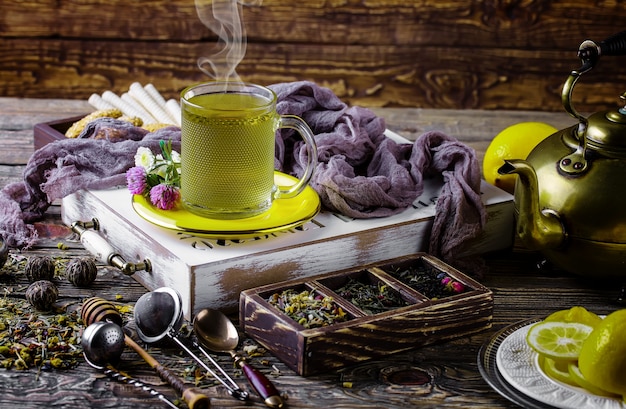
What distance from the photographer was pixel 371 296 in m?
1.43

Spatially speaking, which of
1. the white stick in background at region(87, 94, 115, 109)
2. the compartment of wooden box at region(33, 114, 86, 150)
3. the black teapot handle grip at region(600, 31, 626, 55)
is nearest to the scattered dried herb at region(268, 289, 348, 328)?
the black teapot handle grip at region(600, 31, 626, 55)

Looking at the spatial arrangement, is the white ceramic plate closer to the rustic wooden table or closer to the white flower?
the rustic wooden table

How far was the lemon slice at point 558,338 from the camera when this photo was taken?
1232 mm

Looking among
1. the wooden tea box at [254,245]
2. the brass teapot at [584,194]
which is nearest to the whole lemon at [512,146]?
the wooden tea box at [254,245]

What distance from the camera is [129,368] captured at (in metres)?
1.31

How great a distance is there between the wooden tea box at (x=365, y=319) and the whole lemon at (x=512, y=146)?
449 mm

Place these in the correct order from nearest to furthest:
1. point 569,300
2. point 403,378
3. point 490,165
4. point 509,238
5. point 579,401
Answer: point 579,401, point 403,378, point 569,300, point 509,238, point 490,165

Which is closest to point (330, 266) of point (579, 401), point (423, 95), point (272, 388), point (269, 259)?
point (269, 259)

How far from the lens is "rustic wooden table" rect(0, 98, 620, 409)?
1.24 m

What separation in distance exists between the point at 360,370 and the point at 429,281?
0.23 meters

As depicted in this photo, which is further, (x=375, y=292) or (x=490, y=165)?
(x=490, y=165)

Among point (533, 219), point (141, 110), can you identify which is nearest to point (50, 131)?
point (141, 110)

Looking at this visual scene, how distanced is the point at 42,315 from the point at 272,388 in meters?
0.43

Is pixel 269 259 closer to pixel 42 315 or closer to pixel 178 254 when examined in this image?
pixel 178 254
